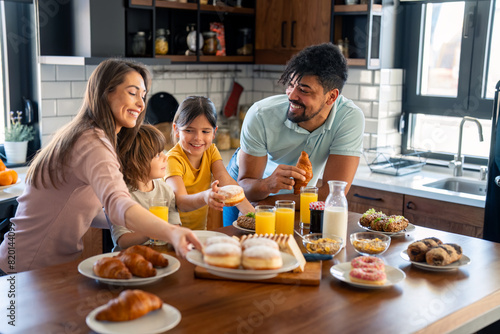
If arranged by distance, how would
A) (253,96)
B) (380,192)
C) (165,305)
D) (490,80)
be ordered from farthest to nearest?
(253,96)
(490,80)
(380,192)
(165,305)

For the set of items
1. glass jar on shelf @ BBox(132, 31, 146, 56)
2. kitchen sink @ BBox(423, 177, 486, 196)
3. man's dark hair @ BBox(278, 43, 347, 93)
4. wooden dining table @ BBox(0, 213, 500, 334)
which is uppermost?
glass jar on shelf @ BBox(132, 31, 146, 56)

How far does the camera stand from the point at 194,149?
2633 mm

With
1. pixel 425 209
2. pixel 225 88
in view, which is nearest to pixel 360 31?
pixel 225 88

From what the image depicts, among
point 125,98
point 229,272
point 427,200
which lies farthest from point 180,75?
point 229,272

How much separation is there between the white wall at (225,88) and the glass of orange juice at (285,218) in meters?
2.06

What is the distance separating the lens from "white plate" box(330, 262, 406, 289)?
167 cm

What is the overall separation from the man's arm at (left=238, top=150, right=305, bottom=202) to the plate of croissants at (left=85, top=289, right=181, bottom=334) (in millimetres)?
1060

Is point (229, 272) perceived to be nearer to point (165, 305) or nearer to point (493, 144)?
point (165, 305)

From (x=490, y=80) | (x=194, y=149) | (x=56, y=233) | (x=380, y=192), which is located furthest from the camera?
(x=490, y=80)

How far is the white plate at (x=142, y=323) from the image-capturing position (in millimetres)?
1329

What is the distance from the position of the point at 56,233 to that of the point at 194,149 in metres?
0.82

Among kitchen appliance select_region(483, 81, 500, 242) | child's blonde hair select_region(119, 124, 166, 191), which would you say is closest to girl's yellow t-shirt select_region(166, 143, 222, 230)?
child's blonde hair select_region(119, 124, 166, 191)

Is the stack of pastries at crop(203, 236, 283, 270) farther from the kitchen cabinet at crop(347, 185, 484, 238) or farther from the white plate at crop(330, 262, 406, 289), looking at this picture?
the kitchen cabinet at crop(347, 185, 484, 238)

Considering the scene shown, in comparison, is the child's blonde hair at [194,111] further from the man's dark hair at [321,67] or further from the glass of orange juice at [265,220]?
the glass of orange juice at [265,220]
